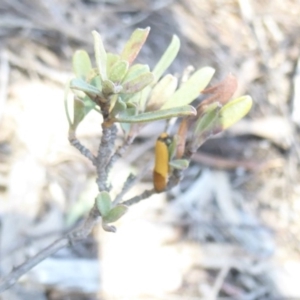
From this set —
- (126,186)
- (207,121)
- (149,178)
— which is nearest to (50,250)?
(126,186)

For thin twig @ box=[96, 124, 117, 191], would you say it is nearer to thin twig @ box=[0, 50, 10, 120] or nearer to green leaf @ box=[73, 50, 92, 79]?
green leaf @ box=[73, 50, 92, 79]

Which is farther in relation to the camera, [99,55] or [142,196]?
[142,196]

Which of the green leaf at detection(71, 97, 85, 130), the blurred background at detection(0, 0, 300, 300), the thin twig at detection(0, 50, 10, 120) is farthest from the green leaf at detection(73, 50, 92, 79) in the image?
the thin twig at detection(0, 50, 10, 120)

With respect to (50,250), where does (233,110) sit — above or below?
above

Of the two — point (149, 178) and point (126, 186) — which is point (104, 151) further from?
point (149, 178)

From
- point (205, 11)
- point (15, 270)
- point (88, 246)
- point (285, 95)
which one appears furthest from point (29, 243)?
point (205, 11)

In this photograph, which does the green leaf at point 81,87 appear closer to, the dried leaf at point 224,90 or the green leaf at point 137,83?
the green leaf at point 137,83
